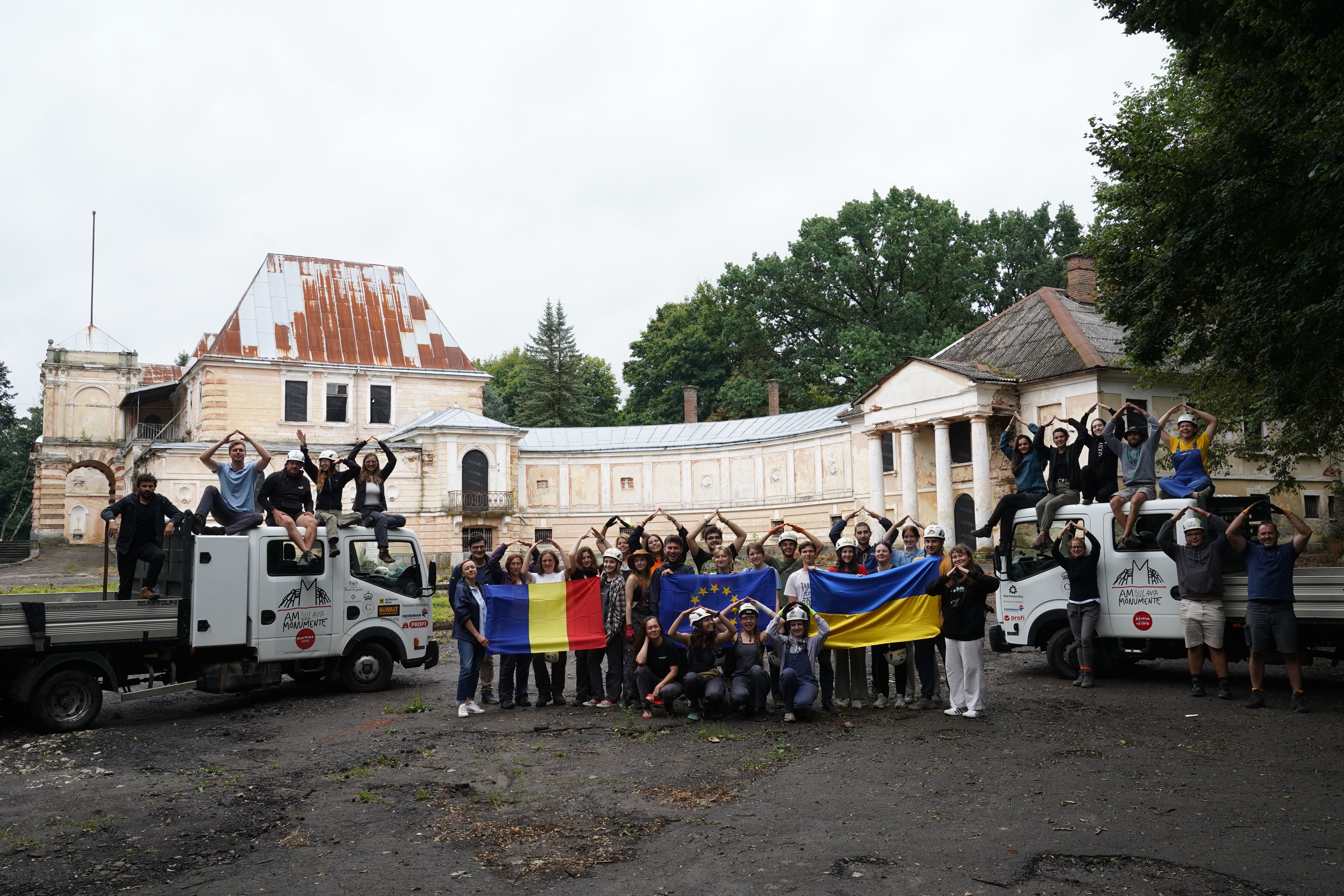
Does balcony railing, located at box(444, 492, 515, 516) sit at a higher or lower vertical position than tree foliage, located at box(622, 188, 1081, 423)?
lower

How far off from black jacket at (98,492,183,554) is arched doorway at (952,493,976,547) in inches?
1310

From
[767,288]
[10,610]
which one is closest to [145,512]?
[10,610]

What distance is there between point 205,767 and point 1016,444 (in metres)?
11.6

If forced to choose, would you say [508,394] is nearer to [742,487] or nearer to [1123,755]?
[742,487]

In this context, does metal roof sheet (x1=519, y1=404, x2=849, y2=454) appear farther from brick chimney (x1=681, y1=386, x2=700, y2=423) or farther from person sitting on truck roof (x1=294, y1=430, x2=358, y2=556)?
person sitting on truck roof (x1=294, y1=430, x2=358, y2=556)

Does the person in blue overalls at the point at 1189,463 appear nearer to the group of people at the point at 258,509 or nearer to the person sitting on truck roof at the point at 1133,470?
the person sitting on truck roof at the point at 1133,470

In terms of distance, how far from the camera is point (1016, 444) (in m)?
15.1

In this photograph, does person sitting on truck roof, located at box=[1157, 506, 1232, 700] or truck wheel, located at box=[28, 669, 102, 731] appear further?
person sitting on truck roof, located at box=[1157, 506, 1232, 700]

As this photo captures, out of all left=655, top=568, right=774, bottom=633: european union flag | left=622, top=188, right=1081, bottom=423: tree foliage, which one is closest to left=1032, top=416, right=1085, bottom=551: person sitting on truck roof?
left=655, top=568, right=774, bottom=633: european union flag

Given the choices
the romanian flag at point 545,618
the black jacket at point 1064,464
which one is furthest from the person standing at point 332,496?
the black jacket at point 1064,464

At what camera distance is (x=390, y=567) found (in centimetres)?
1511

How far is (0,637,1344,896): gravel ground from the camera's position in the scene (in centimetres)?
680

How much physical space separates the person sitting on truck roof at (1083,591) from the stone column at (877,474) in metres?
30.3

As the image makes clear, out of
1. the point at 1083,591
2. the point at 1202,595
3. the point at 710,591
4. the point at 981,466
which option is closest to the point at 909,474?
the point at 981,466
